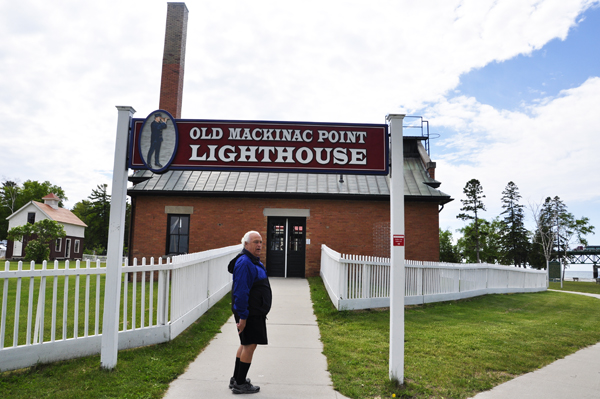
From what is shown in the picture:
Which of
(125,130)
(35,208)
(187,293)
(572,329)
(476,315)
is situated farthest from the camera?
(35,208)

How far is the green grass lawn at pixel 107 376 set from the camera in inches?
158

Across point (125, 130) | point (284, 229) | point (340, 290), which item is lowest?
point (340, 290)

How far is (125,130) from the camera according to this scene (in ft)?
17.9

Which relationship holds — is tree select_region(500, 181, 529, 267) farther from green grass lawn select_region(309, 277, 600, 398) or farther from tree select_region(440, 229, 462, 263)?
green grass lawn select_region(309, 277, 600, 398)

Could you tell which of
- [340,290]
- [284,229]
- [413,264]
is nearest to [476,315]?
[413,264]

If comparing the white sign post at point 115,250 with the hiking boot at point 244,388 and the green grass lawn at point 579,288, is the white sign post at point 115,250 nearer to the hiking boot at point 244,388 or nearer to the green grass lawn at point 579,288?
the hiking boot at point 244,388

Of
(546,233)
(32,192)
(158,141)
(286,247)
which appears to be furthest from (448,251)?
Answer: (32,192)

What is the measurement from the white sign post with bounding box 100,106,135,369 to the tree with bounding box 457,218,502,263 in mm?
51163

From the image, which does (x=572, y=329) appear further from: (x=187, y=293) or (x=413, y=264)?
(x=187, y=293)

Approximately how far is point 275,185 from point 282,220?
4.86ft

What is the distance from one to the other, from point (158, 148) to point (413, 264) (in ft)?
25.0

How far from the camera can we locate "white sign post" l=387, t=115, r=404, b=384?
471 centimetres

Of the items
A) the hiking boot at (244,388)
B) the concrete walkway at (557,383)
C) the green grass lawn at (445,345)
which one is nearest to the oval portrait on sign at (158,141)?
the hiking boot at (244,388)

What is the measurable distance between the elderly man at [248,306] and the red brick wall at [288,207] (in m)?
11.8
